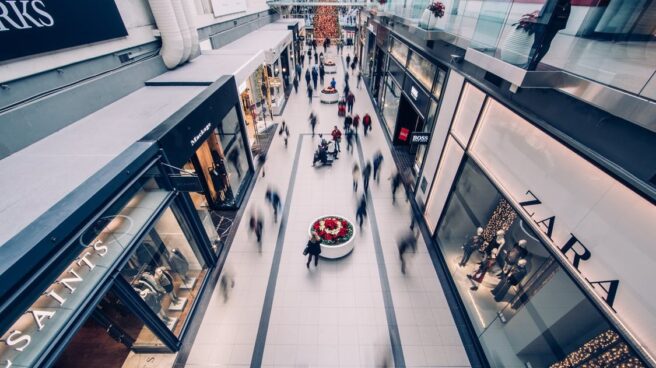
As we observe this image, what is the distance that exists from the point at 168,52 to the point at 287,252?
7652 millimetres

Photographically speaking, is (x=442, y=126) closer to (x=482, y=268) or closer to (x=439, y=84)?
(x=439, y=84)

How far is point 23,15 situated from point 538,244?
9699 mm

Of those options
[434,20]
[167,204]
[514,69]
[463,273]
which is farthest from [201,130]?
[463,273]

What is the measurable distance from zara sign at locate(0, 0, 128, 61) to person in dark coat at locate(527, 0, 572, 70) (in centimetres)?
807

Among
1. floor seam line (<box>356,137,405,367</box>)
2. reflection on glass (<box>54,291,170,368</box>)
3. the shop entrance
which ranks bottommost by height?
floor seam line (<box>356,137,405,367</box>)

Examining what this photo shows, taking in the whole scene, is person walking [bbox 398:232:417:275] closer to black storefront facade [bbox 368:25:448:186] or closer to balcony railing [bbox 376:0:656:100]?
black storefront facade [bbox 368:25:448:186]

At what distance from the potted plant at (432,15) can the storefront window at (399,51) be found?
291 centimetres

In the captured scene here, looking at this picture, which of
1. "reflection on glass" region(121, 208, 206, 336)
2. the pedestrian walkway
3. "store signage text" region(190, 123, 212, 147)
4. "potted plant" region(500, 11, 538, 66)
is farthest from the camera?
"store signage text" region(190, 123, 212, 147)

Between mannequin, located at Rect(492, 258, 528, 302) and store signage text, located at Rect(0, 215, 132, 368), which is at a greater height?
store signage text, located at Rect(0, 215, 132, 368)

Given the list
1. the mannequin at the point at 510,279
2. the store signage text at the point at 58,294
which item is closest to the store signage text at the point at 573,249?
the mannequin at the point at 510,279

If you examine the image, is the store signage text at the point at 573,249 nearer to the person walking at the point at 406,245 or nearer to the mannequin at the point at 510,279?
the mannequin at the point at 510,279

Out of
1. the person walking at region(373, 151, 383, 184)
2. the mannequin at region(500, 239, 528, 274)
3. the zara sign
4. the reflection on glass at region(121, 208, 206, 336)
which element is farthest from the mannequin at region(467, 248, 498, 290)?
the zara sign

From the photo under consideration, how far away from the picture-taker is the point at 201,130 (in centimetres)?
674

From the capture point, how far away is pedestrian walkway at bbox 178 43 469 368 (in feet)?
18.6
